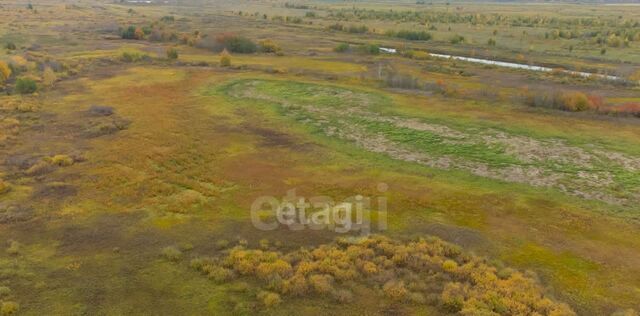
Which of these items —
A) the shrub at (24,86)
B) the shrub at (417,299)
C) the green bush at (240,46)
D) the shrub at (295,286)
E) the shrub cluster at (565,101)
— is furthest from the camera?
the green bush at (240,46)

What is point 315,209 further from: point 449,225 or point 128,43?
point 128,43

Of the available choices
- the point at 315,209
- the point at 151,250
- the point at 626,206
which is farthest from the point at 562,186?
the point at 151,250

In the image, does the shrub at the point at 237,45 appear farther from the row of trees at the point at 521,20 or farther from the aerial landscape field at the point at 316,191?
the row of trees at the point at 521,20

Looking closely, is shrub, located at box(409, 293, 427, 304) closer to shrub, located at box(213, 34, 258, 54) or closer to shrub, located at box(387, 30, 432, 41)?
shrub, located at box(213, 34, 258, 54)

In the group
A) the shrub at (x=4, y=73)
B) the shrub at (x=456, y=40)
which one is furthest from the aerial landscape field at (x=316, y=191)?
the shrub at (x=456, y=40)

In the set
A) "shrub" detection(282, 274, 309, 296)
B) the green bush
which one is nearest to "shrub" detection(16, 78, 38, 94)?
the green bush
